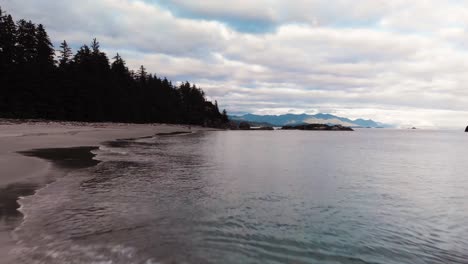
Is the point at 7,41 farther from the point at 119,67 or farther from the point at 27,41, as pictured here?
the point at 119,67

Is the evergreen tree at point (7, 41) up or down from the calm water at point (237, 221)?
up

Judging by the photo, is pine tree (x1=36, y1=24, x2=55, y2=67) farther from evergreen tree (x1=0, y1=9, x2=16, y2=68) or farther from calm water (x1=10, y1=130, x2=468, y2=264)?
calm water (x1=10, y1=130, x2=468, y2=264)

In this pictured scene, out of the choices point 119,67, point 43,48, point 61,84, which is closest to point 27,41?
point 43,48

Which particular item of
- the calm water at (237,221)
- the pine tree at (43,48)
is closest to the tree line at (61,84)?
the pine tree at (43,48)

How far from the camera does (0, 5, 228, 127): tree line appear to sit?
5975 centimetres

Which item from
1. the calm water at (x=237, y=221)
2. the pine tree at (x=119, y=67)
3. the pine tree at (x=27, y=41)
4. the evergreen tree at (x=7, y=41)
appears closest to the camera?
the calm water at (x=237, y=221)

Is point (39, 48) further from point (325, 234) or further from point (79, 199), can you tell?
point (325, 234)

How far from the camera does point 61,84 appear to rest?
69.9 m

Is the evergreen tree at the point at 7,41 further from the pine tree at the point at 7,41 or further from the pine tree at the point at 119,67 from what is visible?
the pine tree at the point at 119,67

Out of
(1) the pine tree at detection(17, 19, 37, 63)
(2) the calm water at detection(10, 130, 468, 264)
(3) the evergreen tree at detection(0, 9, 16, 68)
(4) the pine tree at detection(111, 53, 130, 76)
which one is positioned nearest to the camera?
(2) the calm water at detection(10, 130, 468, 264)

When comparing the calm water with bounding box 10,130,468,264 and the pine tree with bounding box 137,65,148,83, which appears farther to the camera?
the pine tree with bounding box 137,65,148,83

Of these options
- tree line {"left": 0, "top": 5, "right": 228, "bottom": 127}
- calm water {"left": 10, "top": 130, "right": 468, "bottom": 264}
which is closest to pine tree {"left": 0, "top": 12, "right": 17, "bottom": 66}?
tree line {"left": 0, "top": 5, "right": 228, "bottom": 127}

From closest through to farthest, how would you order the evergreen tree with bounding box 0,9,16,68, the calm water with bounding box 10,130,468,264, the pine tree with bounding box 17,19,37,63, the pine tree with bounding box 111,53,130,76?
the calm water with bounding box 10,130,468,264 → the evergreen tree with bounding box 0,9,16,68 → the pine tree with bounding box 17,19,37,63 → the pine tree with bounding box 111,53,130,76

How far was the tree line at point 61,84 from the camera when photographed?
59.8m
